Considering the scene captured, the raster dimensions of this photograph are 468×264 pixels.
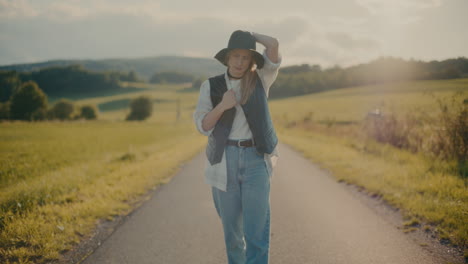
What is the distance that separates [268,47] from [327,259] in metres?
2.36

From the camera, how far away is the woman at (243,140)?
2.37m

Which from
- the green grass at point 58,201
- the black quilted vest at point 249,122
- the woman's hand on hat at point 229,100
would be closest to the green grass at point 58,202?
the green grass at point 58,201

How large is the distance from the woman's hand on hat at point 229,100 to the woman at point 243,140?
1.5 inches

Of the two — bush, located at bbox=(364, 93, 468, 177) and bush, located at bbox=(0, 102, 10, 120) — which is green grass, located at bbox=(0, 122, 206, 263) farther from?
bush, located at bbox=(0, 102, 10, 120)

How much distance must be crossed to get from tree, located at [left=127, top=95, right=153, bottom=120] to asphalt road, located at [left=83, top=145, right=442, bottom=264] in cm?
6081

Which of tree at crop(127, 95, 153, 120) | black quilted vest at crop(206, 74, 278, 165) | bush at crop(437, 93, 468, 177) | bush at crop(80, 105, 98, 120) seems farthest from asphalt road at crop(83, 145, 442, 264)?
bush at crop(80, 105, 98, 120)

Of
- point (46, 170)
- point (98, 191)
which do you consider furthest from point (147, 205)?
point (46, 170)

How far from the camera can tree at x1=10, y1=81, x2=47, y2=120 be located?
51.3 meters

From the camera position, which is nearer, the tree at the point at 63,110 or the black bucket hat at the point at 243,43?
the black bucket hat at the point at 243,43

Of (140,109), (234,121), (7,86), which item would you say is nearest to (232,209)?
(234,121)

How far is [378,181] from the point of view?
6.41 m

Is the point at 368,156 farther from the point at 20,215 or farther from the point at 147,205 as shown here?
the point at 20,215

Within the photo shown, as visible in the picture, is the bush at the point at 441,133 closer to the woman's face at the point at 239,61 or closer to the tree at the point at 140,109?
Answer: the woman's face at the point at 239,61

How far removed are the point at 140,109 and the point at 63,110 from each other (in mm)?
15323
